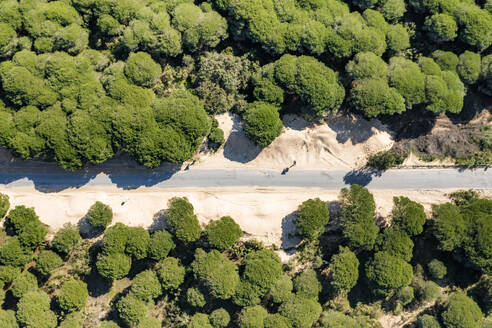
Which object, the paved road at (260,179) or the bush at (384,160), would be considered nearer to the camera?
the bush at (384,160)

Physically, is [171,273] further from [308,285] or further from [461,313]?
[461,313]

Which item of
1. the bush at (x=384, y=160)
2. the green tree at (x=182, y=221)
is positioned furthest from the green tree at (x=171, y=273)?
the bush at (x=384, y=160)

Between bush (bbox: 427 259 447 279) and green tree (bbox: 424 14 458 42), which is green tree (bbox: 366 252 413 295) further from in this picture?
green tree (bbox: 424 14 458 42)

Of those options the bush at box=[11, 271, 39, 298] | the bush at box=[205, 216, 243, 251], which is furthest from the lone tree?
the bush at box=[11, 271, 39, 298]

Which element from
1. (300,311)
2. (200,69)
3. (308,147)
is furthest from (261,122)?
(300,311)

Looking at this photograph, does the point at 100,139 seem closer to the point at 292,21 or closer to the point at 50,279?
the point at 50,279

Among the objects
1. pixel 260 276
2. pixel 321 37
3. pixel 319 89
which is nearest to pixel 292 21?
pixel 321 37

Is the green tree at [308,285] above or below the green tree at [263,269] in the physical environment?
below

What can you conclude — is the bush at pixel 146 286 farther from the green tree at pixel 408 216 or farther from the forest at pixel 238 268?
the green tree at pixel 408 216
